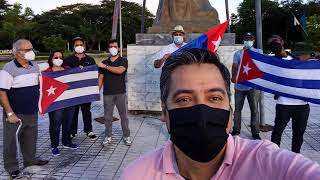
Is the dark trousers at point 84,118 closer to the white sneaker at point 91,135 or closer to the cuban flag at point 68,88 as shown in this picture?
the white sneaker at point 91,135

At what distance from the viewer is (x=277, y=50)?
5531mm

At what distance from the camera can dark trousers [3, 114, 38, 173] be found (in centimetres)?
511

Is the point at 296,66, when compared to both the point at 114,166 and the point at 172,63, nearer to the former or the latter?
the point at 114,166

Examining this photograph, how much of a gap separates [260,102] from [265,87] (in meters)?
2.08

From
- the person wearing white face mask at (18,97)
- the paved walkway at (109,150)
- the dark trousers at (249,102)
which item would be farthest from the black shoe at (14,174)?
the dark trousers at (249,102)

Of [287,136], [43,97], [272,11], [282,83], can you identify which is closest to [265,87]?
[282,83]

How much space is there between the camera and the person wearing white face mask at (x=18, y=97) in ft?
16.1

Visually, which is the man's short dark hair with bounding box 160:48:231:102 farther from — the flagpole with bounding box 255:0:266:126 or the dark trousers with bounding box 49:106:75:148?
the flagpole with bounding box 255:0:266:126

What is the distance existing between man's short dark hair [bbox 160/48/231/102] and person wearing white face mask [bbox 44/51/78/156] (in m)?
4.78

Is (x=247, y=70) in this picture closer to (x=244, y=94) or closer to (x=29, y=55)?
(x=244, y=94)

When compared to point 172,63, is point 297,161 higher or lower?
lower

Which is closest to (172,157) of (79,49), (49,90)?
(49,90)

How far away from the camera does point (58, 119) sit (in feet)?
→ 20.2

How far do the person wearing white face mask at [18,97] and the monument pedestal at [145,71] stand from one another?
3652mm
